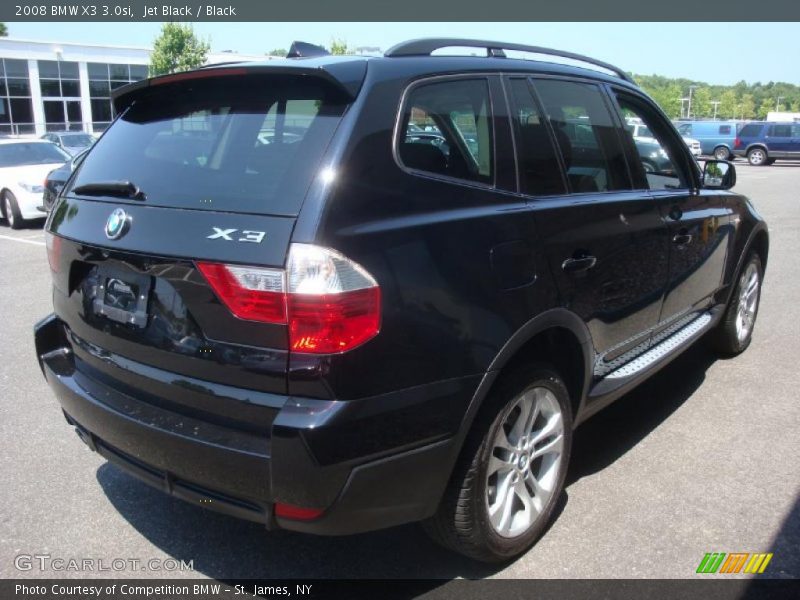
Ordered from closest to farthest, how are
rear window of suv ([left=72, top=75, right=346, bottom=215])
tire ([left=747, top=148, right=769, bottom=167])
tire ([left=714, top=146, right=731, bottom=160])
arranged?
rear window of suv ([left=72, top=75, right=346, bottom=215]) < tire ([left=747, top=148, right=769, bottom=167]) < tire ([left=714, top=146, right=731, bottom=160])

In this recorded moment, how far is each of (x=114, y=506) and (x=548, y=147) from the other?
249cm

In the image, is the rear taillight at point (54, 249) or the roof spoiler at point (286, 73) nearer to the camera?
the roof spoiler at point (286, 73)

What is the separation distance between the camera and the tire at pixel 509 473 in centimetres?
251

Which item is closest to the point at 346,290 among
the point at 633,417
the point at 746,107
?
the point at 633,417

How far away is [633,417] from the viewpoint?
4.20 m

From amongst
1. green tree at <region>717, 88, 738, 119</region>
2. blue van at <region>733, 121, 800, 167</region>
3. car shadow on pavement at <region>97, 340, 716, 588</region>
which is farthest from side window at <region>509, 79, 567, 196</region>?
green tree at <region>717, 88, 738, 119</region>

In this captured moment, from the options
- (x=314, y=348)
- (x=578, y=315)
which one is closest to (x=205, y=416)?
(x=314, y=348)

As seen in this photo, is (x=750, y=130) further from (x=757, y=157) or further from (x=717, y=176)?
(x=717, y=176)

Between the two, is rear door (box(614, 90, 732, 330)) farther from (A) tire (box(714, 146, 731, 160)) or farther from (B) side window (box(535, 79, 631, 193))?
(A) tire (box(714, 146, 731, 160))

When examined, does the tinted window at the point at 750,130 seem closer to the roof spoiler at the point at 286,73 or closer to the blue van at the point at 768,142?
the blue van at the point at 768,142

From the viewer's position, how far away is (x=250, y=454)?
2.14m

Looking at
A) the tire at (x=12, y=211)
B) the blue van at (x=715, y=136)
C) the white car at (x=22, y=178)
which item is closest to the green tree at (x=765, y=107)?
the blue van at (x=715, y=136)

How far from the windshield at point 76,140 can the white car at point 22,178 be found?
31.5ft

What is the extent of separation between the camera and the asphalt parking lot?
2.80 meters
